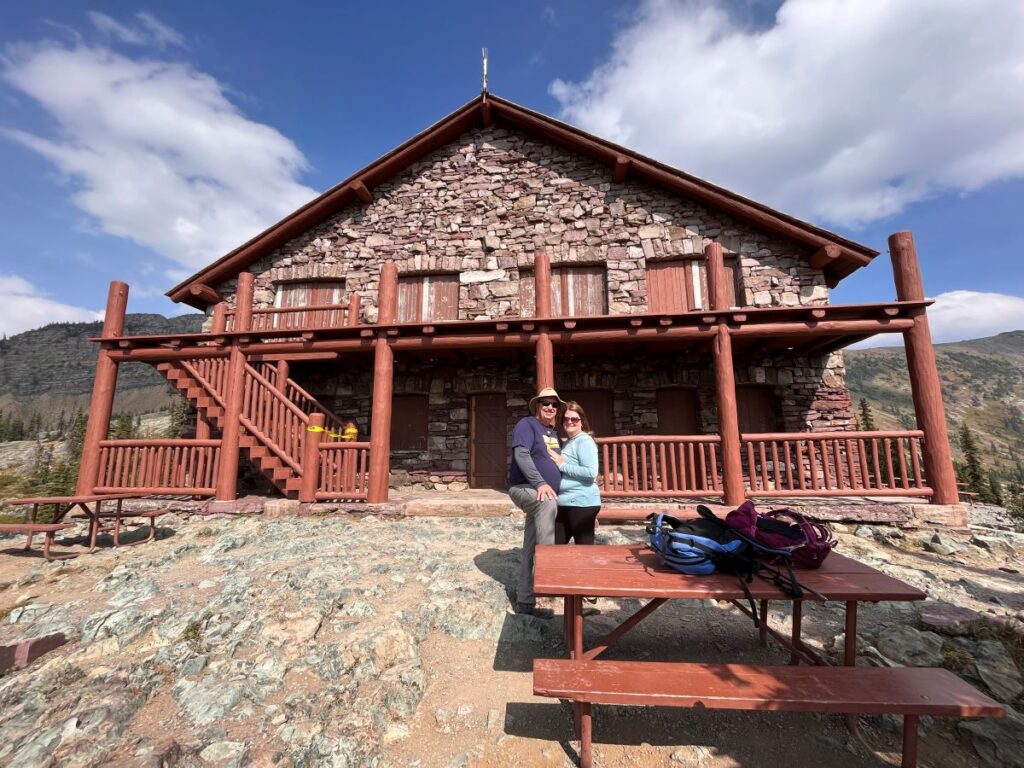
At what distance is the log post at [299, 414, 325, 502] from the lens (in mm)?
7137

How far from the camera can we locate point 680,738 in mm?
2385

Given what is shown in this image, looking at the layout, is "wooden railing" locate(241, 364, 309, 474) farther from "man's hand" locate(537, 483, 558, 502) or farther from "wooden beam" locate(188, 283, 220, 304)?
"man's hand" locate(537, 483, 558, 502)

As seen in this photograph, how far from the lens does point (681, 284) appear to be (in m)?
10.0

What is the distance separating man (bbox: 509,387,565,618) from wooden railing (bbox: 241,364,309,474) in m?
5.27

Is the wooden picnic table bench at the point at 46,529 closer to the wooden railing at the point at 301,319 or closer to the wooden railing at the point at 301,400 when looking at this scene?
the wooden railing at the point at 301,400

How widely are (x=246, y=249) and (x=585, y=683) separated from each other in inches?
482

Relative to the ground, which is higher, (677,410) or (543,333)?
(543,333)

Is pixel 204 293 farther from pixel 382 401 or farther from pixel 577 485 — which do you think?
pixel 577 485

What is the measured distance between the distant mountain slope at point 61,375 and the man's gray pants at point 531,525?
138549 mm

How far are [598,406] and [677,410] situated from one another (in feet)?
5.86

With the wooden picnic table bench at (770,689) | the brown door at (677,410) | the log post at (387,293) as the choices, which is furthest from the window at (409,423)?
the wooden picnic table bench at (770,689)

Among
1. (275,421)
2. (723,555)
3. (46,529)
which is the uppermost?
(275,421)

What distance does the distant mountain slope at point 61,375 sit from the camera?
372ft

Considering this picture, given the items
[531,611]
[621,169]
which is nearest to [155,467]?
[531,611]
